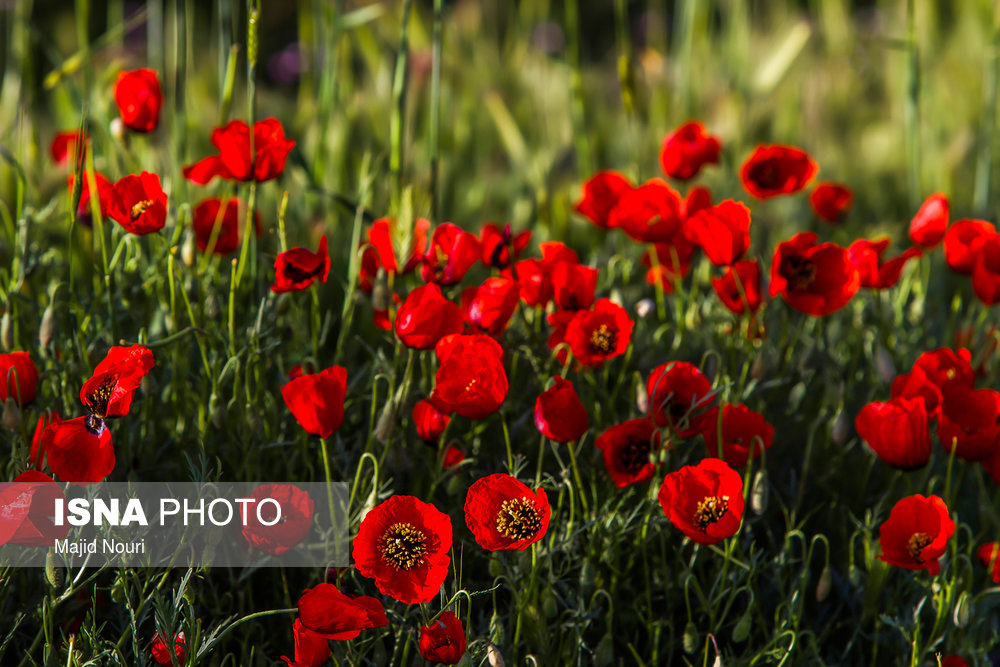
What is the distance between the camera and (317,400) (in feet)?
3.40

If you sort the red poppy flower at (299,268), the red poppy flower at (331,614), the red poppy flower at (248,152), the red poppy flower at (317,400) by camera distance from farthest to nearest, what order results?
the red poppy flower at (248,152) < the red poppy flower at (299,268) < the red poppy flower at (317,400) < the red poppy flower at (331,614)

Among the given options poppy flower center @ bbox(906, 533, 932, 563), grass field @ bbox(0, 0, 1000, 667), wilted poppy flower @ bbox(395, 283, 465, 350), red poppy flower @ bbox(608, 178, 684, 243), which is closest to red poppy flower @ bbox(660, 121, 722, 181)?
grass field @ bbox(0, 0, 1000, 667)

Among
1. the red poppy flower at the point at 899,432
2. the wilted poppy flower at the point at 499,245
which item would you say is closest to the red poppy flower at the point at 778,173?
the wilted poppy flower at the point at 499,245

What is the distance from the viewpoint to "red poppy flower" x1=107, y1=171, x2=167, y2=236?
1125 millimetres

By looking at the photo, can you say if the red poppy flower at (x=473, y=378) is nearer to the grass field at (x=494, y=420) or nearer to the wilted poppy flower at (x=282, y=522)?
the grass field at (x=494, y=420)

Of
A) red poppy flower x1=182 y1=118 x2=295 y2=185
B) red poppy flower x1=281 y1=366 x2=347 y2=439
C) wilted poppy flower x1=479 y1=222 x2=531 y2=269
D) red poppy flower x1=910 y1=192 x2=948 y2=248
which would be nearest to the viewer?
red poppy flower x1=281 y1=366 x2=347 y2=439

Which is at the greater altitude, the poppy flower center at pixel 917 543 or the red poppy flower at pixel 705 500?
the red poppy flower at pixel 705 500

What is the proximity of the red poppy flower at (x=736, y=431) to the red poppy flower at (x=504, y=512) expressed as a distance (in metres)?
0.30

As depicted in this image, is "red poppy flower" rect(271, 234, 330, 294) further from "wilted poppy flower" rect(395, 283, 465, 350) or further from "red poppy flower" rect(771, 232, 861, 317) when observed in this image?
"red poppy flower" rect(771, 232, 861, 317)

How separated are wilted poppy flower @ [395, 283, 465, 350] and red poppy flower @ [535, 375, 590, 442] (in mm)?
136

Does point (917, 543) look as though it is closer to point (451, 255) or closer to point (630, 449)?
point (630, 449)

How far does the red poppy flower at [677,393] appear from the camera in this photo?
120 cm

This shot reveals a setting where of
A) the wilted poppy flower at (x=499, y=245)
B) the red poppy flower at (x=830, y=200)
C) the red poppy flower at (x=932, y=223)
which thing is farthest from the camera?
the red poppy flower at (x=830, y=200)

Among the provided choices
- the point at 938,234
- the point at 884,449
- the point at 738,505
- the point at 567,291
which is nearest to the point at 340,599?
the point at 738,505
